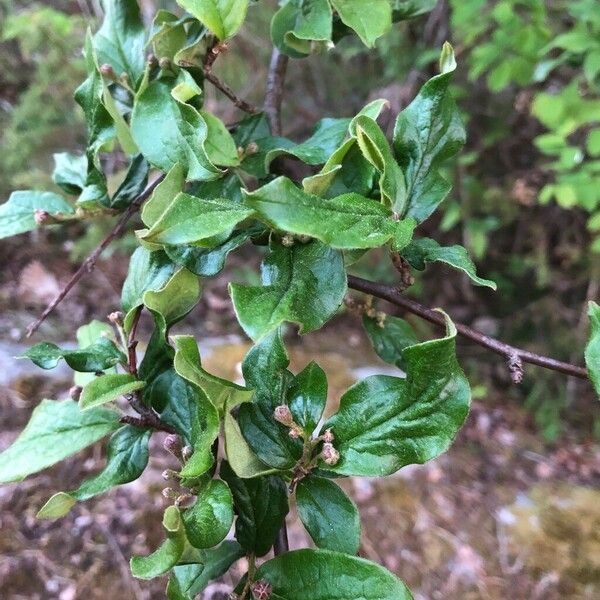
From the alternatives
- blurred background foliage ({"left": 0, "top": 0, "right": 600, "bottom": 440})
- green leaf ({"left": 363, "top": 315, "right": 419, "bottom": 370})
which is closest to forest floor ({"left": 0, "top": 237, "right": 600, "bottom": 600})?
blurred background foliage ({"left": 0, "top": 0, "right": 600, "bottom": 440})

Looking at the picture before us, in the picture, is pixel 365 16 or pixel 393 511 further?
pixel 393 511

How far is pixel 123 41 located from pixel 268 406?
0.36 m

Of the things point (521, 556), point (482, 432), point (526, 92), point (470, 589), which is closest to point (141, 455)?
point (470, 589)

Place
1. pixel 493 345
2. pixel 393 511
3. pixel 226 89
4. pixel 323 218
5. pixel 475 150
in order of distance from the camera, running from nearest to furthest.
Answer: pixel 323 218, pixel 493 345, pixel 226 89, pixel 393 511, pixel 475 150

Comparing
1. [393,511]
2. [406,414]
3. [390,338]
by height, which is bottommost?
Answer: [393,511]

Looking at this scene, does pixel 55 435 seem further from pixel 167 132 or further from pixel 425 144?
pixel 425 144

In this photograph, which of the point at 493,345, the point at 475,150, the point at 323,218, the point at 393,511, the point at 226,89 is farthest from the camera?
the point at 475,150

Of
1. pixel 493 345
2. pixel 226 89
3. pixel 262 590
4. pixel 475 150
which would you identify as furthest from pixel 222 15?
pixel 475 150

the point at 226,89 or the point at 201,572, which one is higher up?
the point at 226,89

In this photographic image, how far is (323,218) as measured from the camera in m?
0.31

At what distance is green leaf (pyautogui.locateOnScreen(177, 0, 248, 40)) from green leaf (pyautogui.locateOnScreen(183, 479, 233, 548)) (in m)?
0.32

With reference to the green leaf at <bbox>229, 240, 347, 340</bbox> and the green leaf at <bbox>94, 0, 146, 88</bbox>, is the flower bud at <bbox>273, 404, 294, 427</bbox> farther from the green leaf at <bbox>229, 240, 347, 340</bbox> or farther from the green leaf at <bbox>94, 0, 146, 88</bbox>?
the green leaf at <bbox>94, 0, 146, 88</bbox>

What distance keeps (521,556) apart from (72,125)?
7.02 ft

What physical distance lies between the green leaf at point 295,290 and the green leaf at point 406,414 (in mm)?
62
